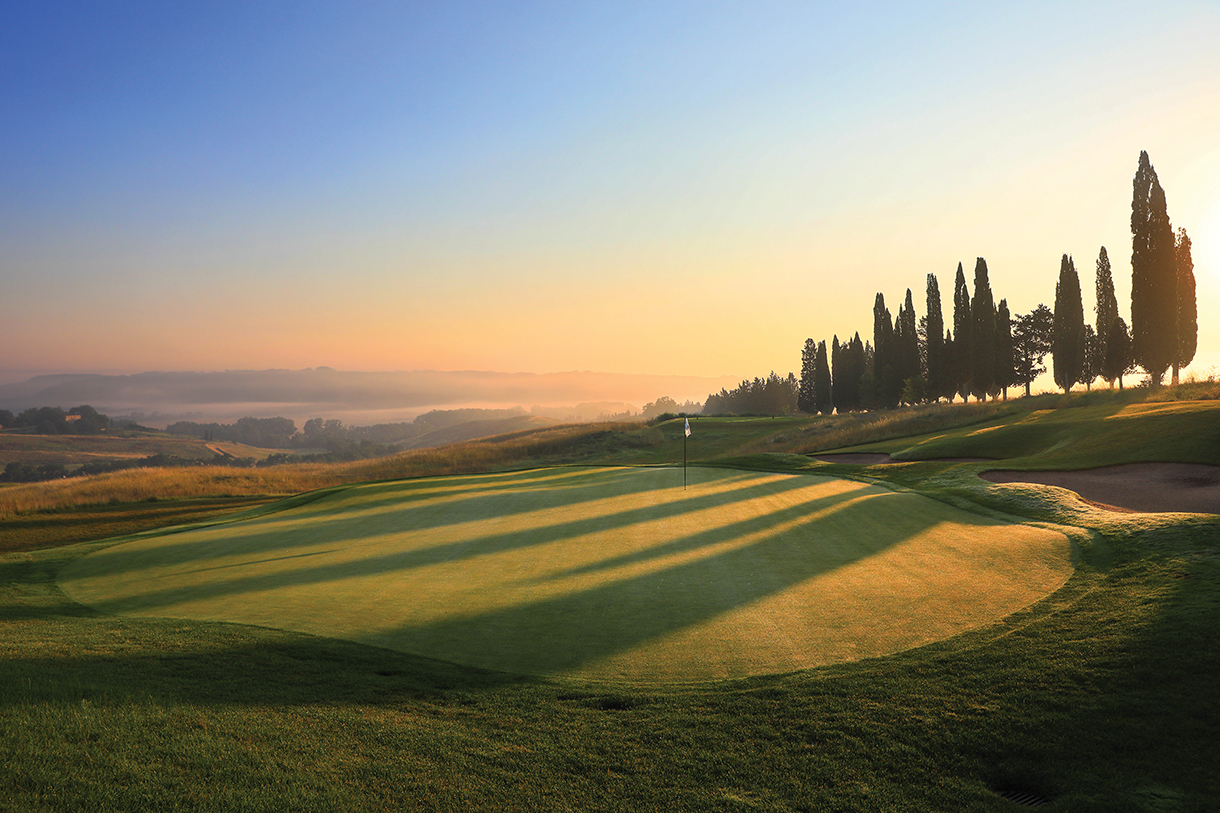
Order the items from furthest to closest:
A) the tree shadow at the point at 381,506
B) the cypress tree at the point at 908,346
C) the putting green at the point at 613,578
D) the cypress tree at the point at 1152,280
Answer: the cypress tree at the point at 908,346
the cypress tree at the point at 1152,280
the tree shadow at the point at 381,506
the putting green at the point at 613,578

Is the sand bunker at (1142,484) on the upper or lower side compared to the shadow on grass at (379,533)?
lower

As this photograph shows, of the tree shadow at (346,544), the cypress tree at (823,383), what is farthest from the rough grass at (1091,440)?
the cypress tree at (823,383)

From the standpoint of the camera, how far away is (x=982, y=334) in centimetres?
5694

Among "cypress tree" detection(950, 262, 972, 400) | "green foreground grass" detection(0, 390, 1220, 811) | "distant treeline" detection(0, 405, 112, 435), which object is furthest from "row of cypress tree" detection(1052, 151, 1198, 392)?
"distant treeline" detection(0, 405, 112, 435)

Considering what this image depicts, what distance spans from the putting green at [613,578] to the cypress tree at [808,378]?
253 feet

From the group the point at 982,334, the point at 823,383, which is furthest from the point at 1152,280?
the point at 823,383

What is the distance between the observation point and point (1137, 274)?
46.8 metres

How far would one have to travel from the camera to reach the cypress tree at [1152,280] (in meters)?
45.6

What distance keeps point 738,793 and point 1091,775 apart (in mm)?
2766

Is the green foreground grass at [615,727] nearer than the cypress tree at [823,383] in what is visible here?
Yes

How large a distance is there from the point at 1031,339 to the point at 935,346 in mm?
18464

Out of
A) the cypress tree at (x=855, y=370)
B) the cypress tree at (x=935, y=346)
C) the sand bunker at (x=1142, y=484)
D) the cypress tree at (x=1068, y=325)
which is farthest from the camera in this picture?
the cypress tree at (x=855, y=370)

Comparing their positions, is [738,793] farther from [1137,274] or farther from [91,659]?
[1137,274]

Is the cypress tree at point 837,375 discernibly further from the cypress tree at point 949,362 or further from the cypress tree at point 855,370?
the cypress tree at point 949,362
